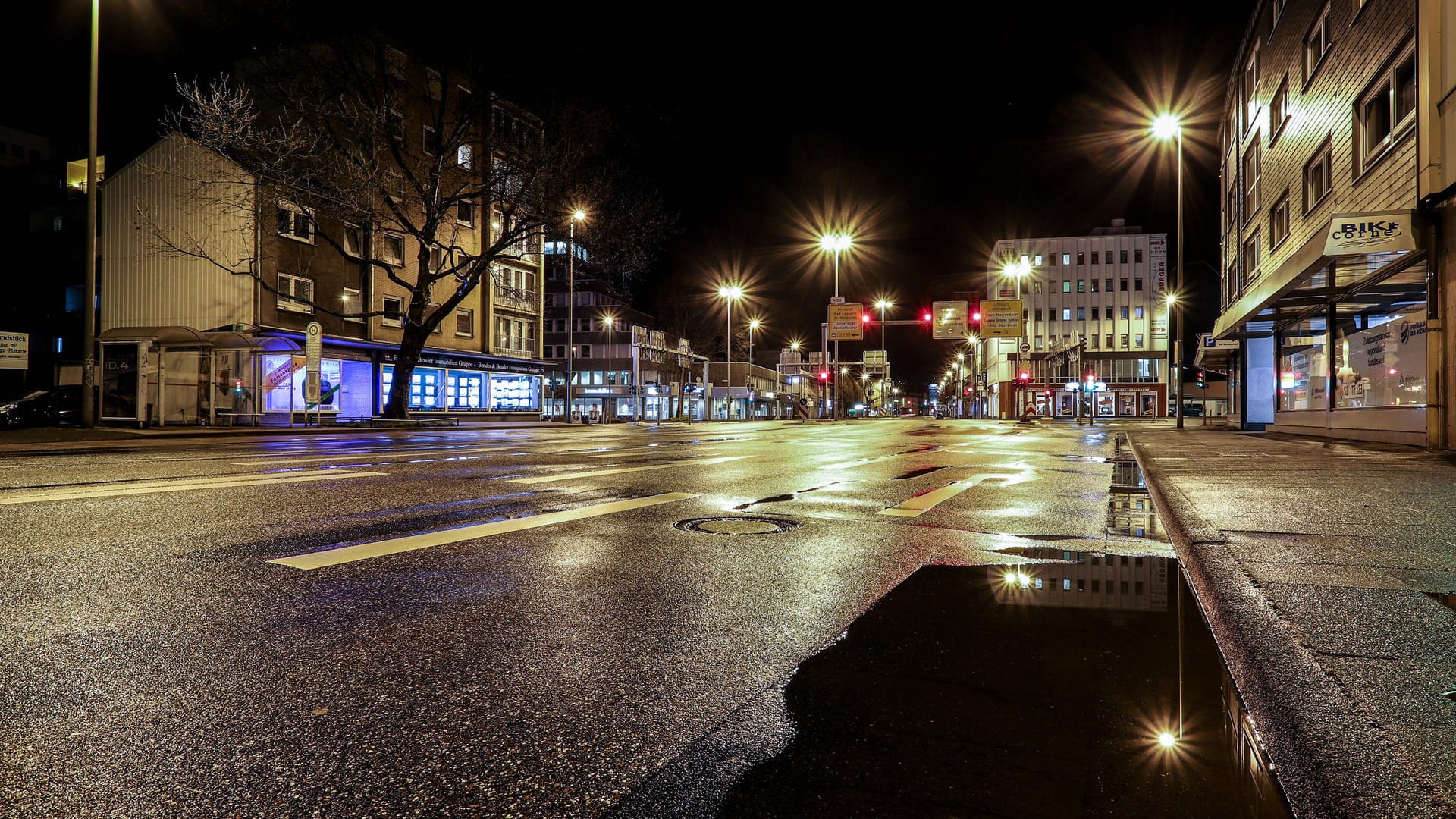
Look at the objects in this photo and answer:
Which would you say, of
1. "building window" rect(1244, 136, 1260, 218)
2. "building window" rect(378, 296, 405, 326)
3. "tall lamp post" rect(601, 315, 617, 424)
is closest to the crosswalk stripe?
"building window" rect(1244, 136, 1260, 218)

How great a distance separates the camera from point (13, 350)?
17.5m

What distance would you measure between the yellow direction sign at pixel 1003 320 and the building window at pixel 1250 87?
11.0 meters

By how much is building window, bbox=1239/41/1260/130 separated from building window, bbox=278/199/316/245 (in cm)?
3467

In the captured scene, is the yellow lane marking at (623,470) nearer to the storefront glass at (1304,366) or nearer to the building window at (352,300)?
the storefront glass at (1304,366)

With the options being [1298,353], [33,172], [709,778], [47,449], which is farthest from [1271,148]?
[33,172]

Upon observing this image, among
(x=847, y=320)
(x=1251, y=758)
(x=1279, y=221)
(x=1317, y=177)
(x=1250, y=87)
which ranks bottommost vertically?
(x=1251, y=758)

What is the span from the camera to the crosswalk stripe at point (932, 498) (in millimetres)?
6699

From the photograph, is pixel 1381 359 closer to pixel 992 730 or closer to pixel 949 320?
pixel 992 730

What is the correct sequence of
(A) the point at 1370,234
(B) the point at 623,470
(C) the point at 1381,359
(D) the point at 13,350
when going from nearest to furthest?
(B) the point at 623,470 < (A) the point at 1370,234 < (C) the point at 1381,359 < (D) the point at 13,350

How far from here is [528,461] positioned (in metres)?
11.6

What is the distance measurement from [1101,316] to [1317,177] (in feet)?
248

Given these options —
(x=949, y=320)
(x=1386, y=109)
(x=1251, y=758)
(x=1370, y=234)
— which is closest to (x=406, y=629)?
(x=1251, y=758)

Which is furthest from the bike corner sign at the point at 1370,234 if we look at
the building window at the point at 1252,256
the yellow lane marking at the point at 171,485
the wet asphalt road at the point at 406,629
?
the building window at the point at 1252,256

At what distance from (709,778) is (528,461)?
10.1 m
